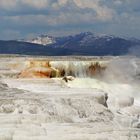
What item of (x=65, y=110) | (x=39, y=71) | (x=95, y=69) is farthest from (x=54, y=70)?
(x=65, y=110)

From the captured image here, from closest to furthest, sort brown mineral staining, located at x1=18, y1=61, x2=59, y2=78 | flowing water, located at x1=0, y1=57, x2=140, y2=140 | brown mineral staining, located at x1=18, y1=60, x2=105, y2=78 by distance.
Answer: flowing water, located at x1=0, y1=57, x2=140, y2=140, brown mineral staining, located at x1=18, y1=61, x2=59, y2=78, brown mineral staining, located at x1=18, y1=60, x2=105, y2=78

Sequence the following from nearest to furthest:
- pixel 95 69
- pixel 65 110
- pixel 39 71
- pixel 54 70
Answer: pixel 65 110
pixel 39 71
pixel 54 70
pixel 95 69

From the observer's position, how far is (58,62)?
50562 millimetres

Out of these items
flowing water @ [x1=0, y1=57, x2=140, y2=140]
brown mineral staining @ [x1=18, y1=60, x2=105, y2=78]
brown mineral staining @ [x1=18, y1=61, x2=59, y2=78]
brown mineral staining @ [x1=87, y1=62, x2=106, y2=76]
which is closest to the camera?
flowing water @ [x1=0, y1=57, x2=140, y2=140]

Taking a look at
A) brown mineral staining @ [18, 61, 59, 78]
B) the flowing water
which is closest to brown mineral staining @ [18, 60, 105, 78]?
brown mineral staining @ [18, 61, 59, 78]

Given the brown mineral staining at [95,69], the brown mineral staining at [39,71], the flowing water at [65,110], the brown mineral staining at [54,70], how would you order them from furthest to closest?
the brown mineral staining at [95,69]
the brown mineral staining at [54,70]
the brown mineral staining at [39,71]
the flowing water at [65,110]

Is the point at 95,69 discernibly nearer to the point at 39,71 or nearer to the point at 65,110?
the point at 39,71

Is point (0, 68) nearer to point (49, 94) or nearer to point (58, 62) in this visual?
point (58, 62)

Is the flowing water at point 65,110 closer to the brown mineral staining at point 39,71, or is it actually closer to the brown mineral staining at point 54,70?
the brown mineral staining at point 39,71

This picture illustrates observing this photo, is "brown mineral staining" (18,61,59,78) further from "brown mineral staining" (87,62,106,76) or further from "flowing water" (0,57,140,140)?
"brown mineral staining" (87,62,106,76)

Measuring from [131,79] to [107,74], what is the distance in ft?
7.08

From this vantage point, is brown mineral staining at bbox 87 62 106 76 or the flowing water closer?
the flowing water

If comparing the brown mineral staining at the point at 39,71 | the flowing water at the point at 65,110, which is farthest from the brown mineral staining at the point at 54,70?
the flowing water at the point at 65,110

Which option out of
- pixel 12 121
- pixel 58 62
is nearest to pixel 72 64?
pixel 58 62
